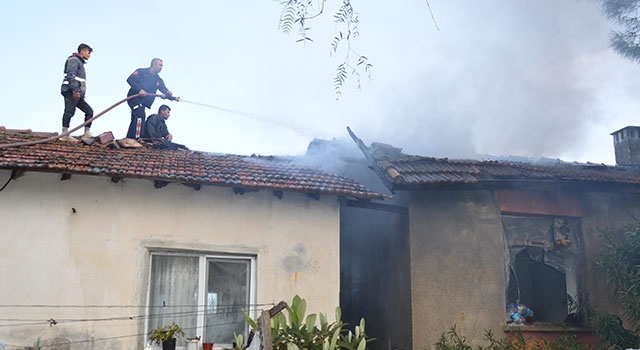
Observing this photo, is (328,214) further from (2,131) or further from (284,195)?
(2,131)

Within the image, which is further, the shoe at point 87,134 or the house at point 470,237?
the shoe at point 87,134

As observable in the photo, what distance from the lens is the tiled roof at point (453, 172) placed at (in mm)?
8914

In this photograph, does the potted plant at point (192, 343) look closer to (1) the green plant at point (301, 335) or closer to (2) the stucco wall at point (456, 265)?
(1) the green plant at point (301, 335)

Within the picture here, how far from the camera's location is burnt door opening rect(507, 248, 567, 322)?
12.3 m

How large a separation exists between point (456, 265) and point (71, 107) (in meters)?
6.76

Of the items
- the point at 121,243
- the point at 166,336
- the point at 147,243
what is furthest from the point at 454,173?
the point at 121,243

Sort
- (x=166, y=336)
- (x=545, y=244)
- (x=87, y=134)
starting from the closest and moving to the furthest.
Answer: (x=166, y=336) < (x=87, y=134) < (x=545, y=244)

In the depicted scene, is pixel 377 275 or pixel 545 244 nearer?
pixel 545 244

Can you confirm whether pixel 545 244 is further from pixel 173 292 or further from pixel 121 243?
pixel 121 243

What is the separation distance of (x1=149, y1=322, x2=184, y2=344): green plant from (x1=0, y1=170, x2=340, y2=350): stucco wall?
159 mm

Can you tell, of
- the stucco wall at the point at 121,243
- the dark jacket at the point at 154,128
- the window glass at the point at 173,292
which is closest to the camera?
the stucco wall at the point at 121,243

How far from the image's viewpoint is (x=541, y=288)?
43.5 feet

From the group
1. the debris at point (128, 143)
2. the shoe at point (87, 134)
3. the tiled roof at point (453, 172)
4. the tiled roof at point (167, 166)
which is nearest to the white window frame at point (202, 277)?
the tiled roof at point (167, 166)

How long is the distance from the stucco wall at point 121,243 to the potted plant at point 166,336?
0.64 feet
